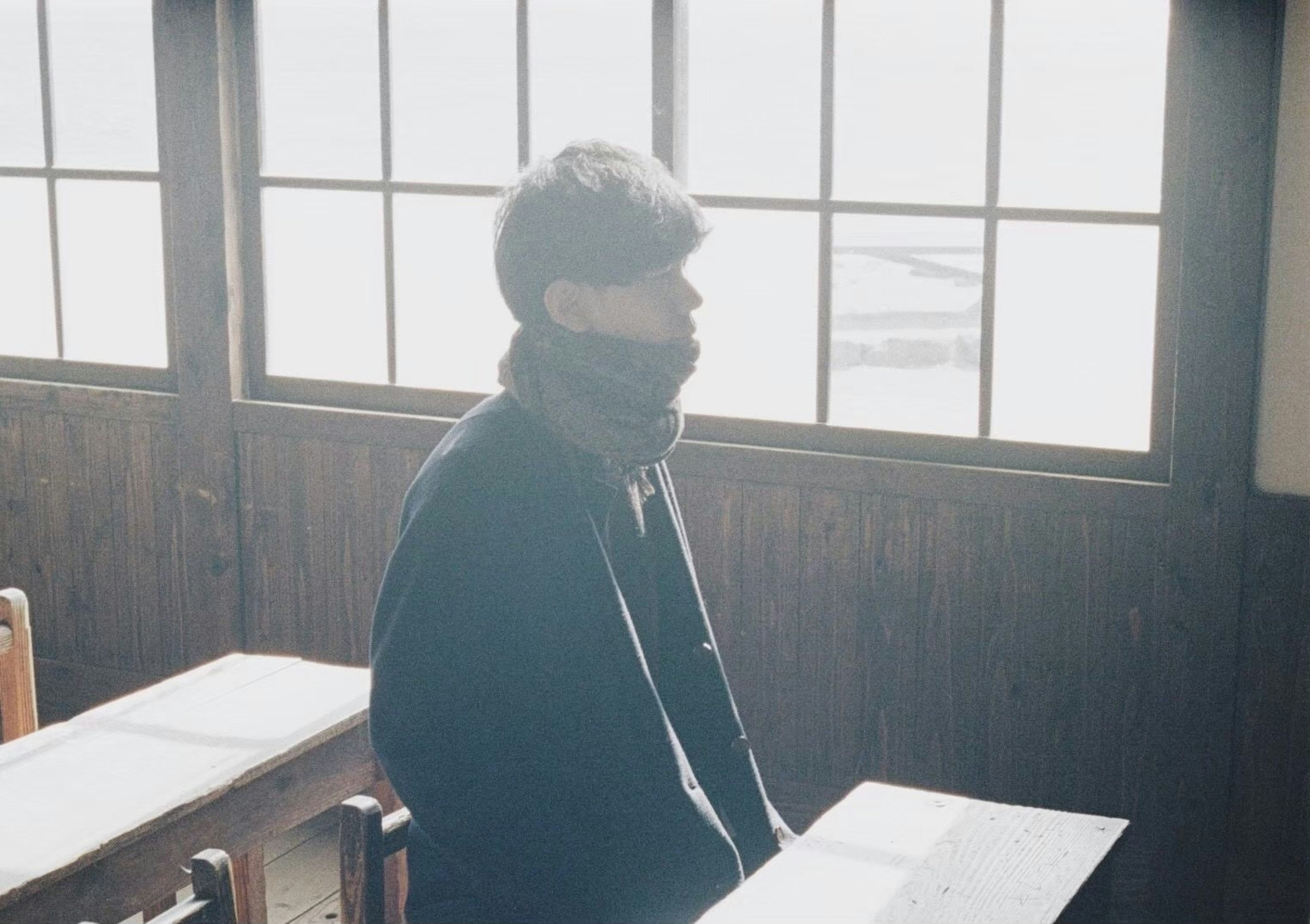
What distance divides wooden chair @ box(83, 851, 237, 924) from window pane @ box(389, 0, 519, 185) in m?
2.25

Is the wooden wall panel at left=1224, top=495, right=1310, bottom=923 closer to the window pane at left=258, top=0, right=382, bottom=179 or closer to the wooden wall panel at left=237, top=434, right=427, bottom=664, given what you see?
the wooden wall panel at left=237, top=434, right=427, bottom=664

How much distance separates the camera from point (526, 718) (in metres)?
1.81

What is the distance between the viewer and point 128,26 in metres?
3.99

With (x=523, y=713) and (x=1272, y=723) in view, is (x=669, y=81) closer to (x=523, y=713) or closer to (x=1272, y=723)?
(x=1272, y=723)

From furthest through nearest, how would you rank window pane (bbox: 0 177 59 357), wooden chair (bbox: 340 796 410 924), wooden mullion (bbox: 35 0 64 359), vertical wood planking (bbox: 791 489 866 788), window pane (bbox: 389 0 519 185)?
window pane (bbox: 0 177 59 357)
wooden mullion (bbox: 35 0 64 359)
window pane (bbox: 389 0 519 185)
vertical wood planking (bbox: 791 489 866 788)
wooden chair (bbox: 340 796 410 924)

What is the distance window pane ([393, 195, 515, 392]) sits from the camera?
368cm

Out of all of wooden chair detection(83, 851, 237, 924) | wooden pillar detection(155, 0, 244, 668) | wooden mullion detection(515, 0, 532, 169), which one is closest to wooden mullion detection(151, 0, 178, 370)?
wooden pillar detection(155, 0, 244, 668)

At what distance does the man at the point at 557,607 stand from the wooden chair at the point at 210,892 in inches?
11.2

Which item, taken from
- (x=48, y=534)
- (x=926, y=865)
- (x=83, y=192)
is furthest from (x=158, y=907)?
(x=83, y=192)

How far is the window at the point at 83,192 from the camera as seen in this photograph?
401 cm

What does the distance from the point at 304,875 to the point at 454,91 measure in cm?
168

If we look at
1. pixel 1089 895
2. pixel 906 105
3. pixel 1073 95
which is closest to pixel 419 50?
pixel 906 105

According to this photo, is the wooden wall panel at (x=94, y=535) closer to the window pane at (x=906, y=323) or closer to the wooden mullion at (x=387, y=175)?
the wooden mullion at (x=387, y=175)

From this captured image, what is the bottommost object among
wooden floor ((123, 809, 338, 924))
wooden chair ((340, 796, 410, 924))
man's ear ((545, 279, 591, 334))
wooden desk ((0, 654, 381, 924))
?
wooden floor ((123, 809, 338, 924))
